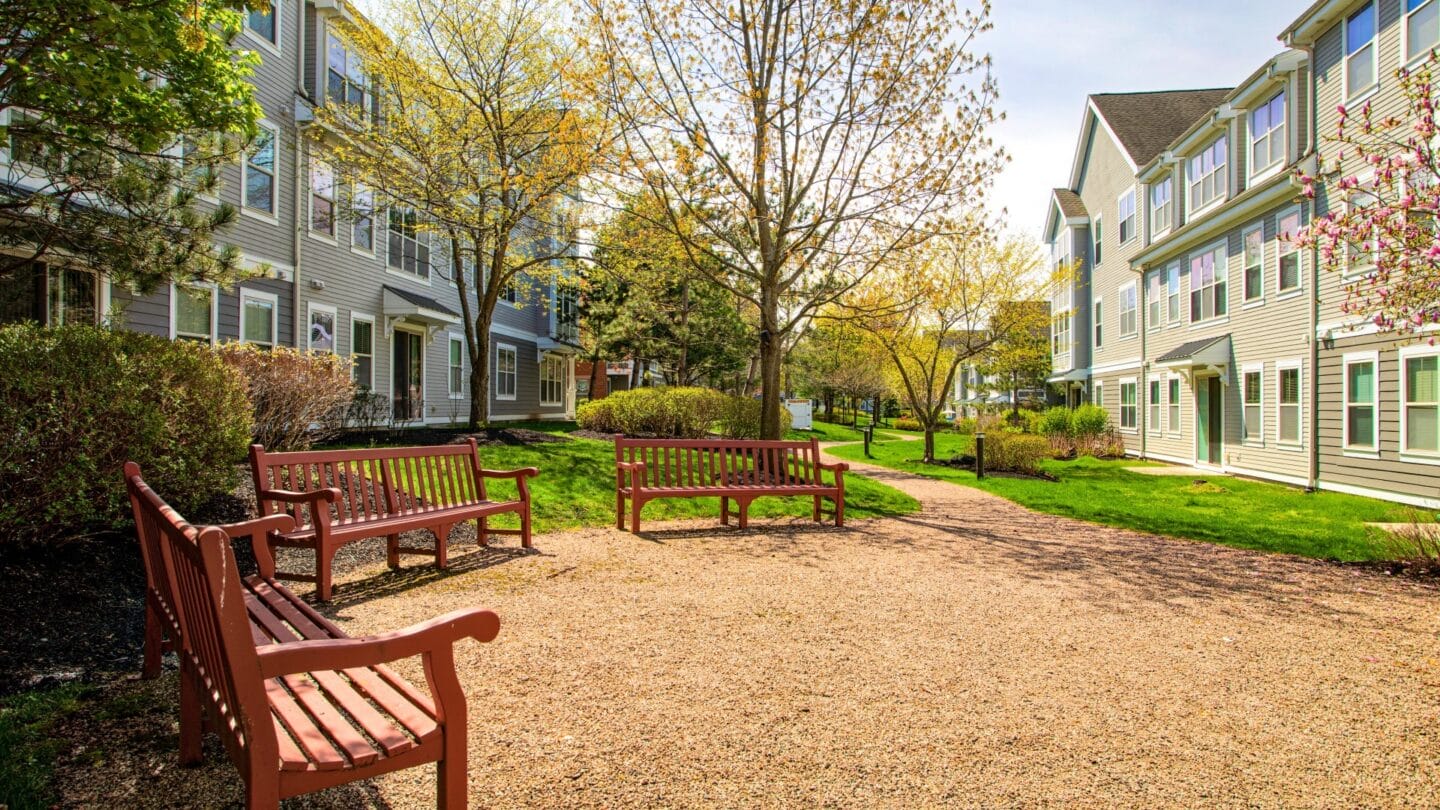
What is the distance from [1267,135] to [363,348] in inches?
789

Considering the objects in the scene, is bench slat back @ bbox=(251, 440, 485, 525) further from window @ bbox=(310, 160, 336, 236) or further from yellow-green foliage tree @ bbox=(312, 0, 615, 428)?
window @ bbox=(310, 160, 336, 236)

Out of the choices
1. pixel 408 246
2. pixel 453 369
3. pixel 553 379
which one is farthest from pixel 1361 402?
pixel 553 379

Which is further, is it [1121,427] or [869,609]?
[1121,427]

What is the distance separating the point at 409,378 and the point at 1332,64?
20.3m

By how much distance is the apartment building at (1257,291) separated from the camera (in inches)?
473

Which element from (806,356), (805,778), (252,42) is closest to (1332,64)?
(805,778)

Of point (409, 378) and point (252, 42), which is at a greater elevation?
point (252, 42)

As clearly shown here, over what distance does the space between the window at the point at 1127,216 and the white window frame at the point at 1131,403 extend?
452cm

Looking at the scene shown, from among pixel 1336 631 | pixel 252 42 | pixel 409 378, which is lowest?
pixel 1336 631

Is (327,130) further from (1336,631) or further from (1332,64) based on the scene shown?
(1332,64)

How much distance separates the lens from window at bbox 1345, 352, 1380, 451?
12.4 metres

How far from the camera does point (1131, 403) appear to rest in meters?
23.7

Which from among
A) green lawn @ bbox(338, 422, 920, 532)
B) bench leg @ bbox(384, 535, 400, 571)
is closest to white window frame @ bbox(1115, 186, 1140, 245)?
green lawn @ bbox(338, 422, 920, 532)

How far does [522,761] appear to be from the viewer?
299cm
